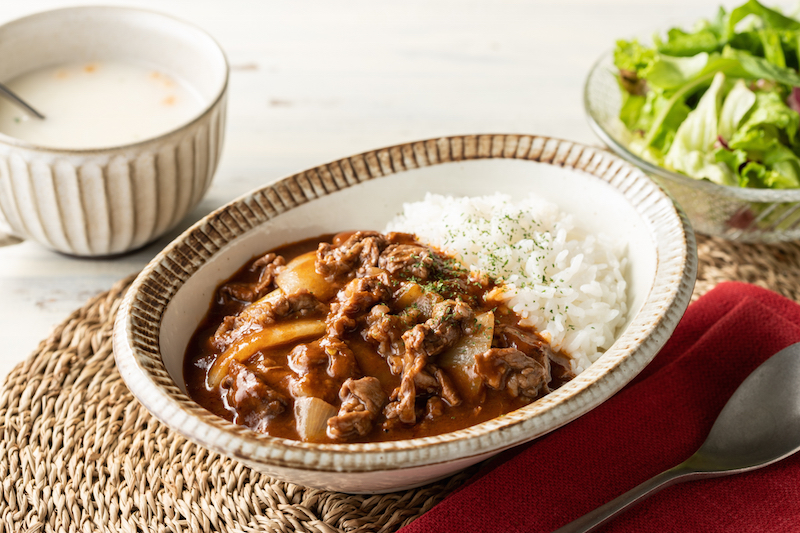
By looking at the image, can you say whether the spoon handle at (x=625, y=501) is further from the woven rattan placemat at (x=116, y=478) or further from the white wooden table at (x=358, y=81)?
the white wooden table at (x=358, y=81)

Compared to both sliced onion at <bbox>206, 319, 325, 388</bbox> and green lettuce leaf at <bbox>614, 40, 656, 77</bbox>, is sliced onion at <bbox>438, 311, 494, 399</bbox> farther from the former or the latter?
green lettuce leaf at <bbox>614, 40, 656, 77</bbox>

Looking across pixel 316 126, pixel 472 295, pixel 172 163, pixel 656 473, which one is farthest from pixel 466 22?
pixel 656 473

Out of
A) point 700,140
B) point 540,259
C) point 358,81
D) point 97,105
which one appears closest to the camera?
point 540,259

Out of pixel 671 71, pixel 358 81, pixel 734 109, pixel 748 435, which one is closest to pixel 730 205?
pixel 734 109

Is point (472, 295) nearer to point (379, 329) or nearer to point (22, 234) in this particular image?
point (379, 329)

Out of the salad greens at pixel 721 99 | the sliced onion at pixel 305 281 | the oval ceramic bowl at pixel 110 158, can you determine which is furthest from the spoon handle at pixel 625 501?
the oval ceramic bowl at pixel 110 158

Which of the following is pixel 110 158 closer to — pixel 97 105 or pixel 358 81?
pixel 97 105

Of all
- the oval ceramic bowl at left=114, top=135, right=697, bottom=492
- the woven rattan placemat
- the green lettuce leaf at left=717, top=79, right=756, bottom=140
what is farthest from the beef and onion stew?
the green lettuce leaf at left=717, top=79, right=756, bottom=140
